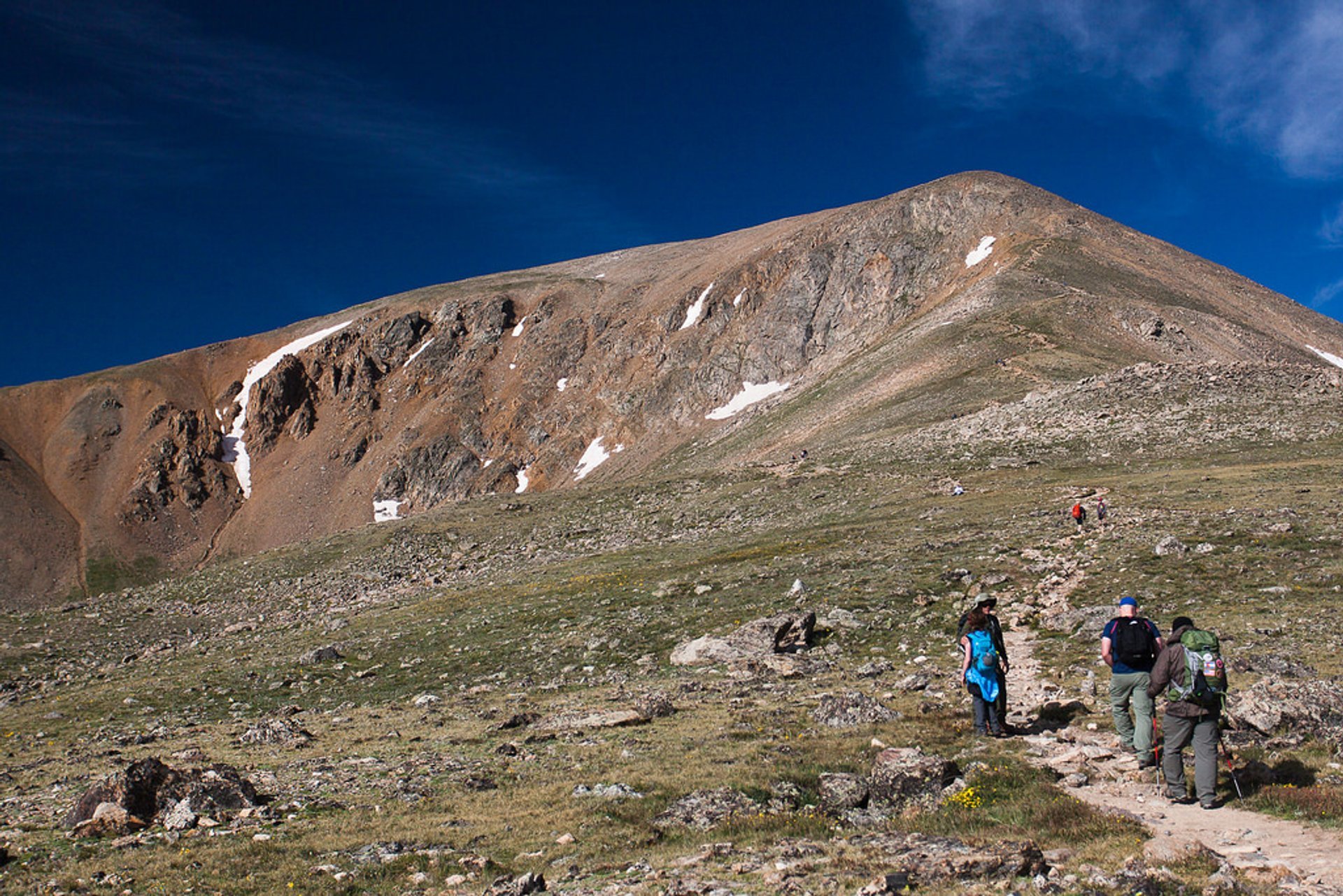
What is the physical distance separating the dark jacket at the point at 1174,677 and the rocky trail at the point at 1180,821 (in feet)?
3.94

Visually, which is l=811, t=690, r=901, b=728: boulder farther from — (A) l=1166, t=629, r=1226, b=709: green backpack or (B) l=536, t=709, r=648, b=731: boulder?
(A) l=1166, t=629, r=1226, b=709: green backpack

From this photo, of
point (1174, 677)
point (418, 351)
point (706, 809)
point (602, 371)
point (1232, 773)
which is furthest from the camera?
point (418, 351)

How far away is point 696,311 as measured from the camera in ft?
490

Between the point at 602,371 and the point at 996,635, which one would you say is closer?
the point at 996,635

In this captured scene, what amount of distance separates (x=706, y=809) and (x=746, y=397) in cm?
11806

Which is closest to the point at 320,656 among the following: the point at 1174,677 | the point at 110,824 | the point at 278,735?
the point at 278,735

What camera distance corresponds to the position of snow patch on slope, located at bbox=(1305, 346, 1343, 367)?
10479 cm

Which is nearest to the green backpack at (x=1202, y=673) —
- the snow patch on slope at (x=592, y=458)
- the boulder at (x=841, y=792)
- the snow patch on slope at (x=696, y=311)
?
the boulder at (x=841, y=792)

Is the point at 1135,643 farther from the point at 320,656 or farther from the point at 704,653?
the point at 320,656

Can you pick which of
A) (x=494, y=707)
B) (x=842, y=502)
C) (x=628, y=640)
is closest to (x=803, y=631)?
(x=628, y=640)

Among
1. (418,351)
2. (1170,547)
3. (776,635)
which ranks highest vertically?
(418,351)

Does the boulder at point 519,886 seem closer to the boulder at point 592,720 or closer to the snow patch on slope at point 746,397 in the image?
the boulder at point 592,720

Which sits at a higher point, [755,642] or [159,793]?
[159,793]

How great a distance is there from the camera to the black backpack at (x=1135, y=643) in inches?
492
